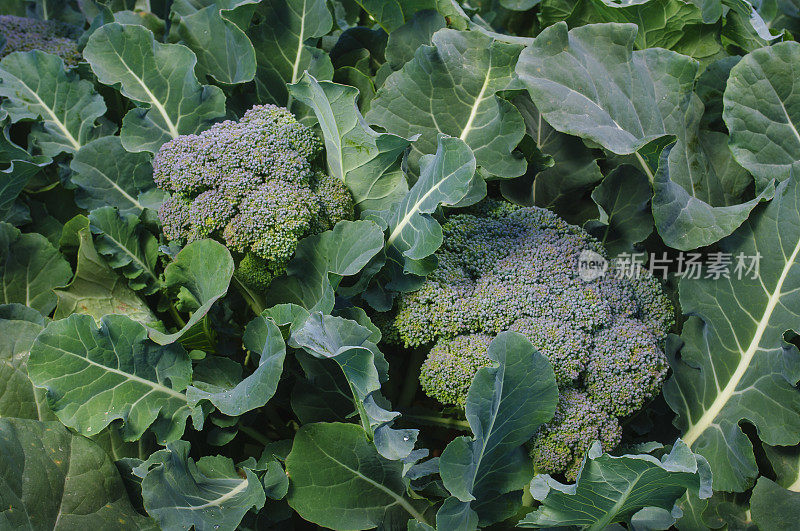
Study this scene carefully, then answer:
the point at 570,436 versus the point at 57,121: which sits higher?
the point at 57,121

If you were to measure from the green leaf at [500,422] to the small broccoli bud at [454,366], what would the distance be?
→ 8 cm

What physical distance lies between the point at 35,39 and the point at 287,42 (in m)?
0.54

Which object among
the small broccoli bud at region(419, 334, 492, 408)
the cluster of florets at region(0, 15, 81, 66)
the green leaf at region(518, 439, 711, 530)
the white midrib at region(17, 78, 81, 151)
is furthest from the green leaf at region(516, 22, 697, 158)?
the cluster of florets at region(0, 15, 81, 66)

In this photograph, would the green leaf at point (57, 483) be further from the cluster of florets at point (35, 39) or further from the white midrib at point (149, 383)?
the cluster of florets at point (35, 39)

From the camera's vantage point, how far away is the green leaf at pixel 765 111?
3.16ft

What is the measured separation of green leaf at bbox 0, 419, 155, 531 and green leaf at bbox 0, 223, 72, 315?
26 cm

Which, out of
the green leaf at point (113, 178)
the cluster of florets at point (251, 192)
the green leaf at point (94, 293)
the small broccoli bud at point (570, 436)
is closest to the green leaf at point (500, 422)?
the small broccoli bud at point (570, 436)

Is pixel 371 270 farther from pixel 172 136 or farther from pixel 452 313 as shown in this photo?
pixel 172 136

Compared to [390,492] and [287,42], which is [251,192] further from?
[390,492]

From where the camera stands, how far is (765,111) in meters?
0.98

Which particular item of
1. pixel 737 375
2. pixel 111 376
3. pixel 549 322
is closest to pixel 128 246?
pixel 111 376

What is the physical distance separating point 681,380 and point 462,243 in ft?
1.32

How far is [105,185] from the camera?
Answer: 1018mm

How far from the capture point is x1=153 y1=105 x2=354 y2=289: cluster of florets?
0.86 m
